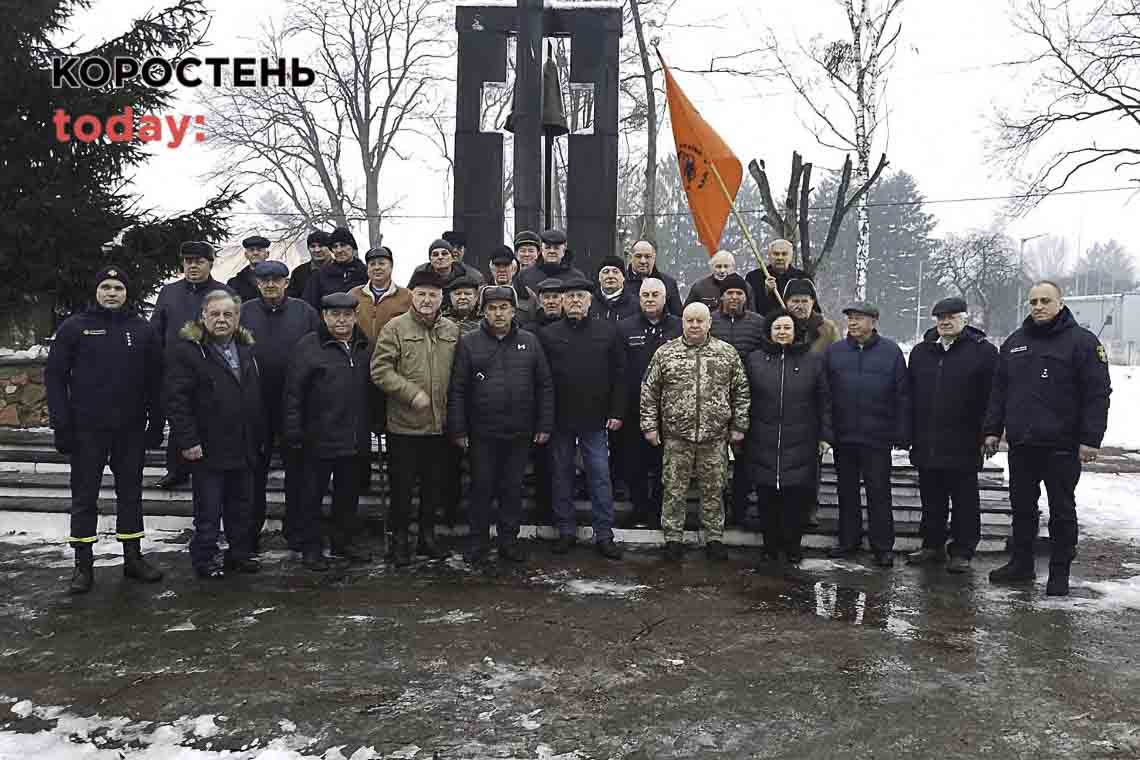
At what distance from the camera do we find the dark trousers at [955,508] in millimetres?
6055

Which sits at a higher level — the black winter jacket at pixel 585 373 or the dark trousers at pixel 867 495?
the black winter jacket at pixel 585 373

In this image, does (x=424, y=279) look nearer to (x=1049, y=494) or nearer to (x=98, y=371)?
(x=98, y=371)

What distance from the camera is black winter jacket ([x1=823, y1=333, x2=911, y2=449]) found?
20.3 ft

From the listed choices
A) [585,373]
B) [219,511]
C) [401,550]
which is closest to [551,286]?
[585,373]

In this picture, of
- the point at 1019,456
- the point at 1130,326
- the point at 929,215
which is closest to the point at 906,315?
the point at 929,215

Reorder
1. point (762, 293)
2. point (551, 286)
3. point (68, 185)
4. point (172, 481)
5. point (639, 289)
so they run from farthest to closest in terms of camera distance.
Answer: point (68, 185) → point (762, 293) → point (172, 481) → point (639, 289) → point (551, 286)

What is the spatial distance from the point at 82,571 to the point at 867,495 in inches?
210

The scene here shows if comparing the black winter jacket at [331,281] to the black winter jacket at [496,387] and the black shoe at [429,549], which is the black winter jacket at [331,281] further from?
the black shoe at [429,549]

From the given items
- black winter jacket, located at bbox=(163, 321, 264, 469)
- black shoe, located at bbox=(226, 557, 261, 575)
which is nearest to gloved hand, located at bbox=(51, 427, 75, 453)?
black winter jacket, located at bbox=(163, 321, 264, 469)

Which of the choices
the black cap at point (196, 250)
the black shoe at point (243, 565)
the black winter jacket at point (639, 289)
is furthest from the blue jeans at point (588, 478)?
the black cap at point (196, 250)

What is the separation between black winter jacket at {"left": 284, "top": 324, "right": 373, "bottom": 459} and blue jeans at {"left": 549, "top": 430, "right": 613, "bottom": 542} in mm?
1474

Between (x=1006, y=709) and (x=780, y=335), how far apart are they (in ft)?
9.83

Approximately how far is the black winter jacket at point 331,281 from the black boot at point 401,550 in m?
2.33

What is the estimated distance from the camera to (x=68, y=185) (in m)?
9.61
